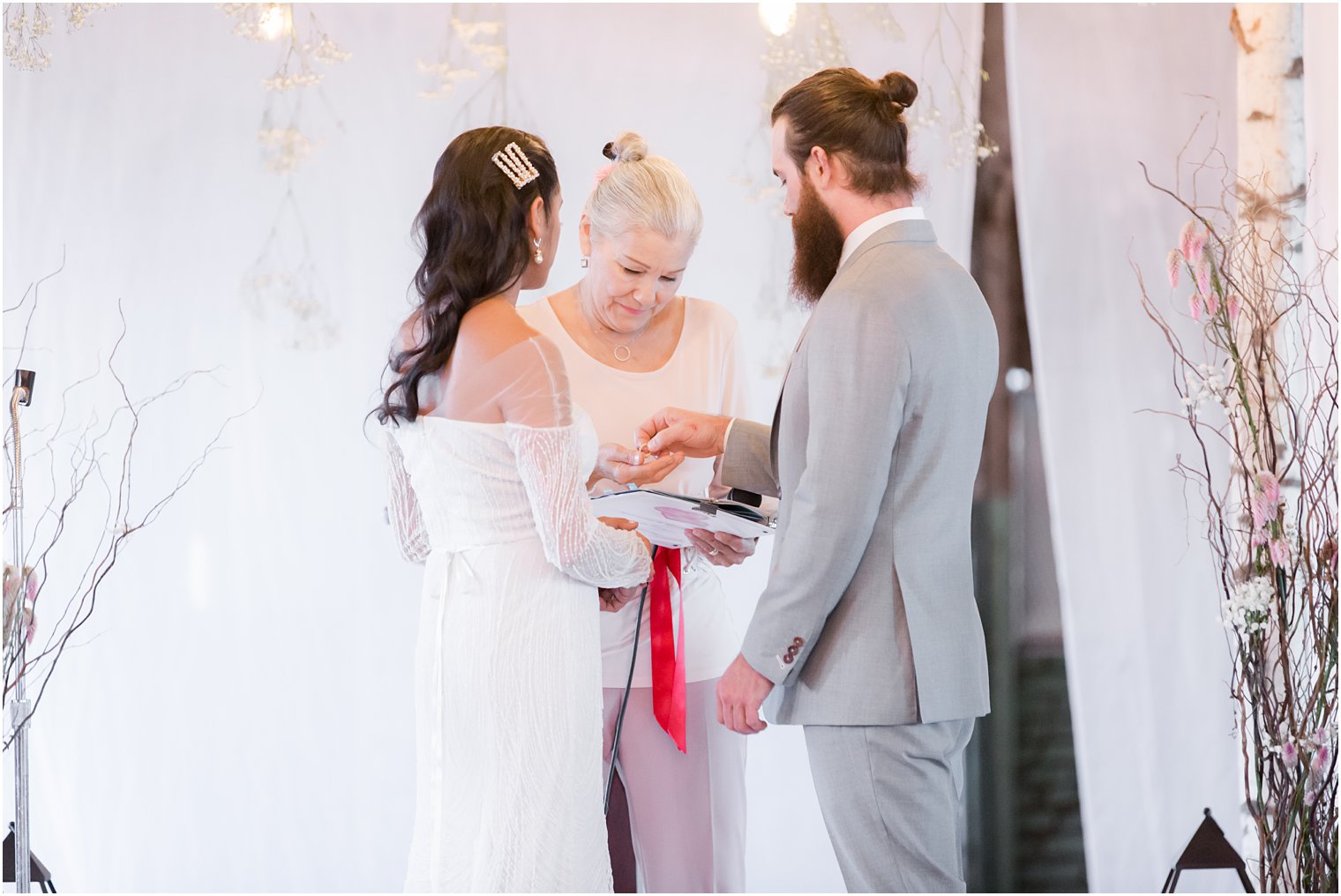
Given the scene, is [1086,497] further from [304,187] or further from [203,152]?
[203,152]

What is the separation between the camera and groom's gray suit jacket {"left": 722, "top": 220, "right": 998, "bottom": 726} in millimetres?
1758

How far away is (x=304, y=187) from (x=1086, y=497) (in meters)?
2.27

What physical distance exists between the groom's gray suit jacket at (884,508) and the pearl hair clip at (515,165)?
603 millimetres

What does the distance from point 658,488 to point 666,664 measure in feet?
1.24

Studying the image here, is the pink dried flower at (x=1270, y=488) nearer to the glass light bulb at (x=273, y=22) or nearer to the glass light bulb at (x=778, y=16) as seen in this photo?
the glass light bulb at (x=778, y=16)

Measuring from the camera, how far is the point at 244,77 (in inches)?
122

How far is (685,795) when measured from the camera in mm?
2400

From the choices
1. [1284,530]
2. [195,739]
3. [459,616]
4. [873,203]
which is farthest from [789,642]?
[195,739]

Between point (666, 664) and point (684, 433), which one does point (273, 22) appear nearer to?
point (684, 433)

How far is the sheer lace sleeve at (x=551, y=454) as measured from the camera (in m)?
1.94

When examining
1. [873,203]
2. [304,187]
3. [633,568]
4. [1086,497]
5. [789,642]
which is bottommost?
[789,642]

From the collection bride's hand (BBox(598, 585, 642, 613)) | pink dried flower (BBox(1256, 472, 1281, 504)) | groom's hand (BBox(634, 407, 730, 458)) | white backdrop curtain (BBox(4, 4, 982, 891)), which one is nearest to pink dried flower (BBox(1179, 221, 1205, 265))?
pink dried flower (BBox(1256, 472, 1281, 504))

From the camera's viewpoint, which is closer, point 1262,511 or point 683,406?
point 683,406

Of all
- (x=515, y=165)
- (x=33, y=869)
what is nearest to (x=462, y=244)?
(x=515, y=165)
